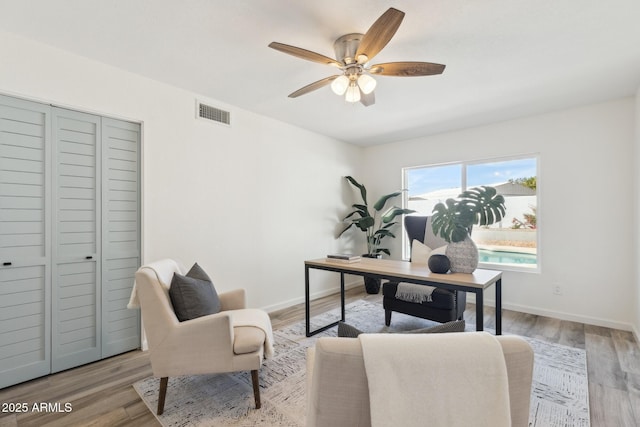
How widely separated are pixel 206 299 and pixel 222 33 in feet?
5.82

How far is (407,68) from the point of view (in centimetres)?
195

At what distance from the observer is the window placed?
3631 millimetres

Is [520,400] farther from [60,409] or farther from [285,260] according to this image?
[285,260]

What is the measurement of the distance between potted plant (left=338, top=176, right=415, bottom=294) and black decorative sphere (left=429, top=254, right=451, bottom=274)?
2104mm

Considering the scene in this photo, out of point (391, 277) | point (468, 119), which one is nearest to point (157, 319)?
point (391, 277)

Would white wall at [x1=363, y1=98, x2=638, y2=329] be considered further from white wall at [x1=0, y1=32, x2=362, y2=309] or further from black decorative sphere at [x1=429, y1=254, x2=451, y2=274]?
white wall at [x1=0, y1=32, x2=362, y2=309]

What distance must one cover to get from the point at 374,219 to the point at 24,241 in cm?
415

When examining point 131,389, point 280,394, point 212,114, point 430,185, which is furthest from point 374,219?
point 131,389

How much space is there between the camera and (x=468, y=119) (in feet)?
12.1

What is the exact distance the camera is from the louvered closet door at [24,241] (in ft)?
6.59

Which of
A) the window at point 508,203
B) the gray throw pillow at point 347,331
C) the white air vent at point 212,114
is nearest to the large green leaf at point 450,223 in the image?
the gray throw pillow at point 347,331

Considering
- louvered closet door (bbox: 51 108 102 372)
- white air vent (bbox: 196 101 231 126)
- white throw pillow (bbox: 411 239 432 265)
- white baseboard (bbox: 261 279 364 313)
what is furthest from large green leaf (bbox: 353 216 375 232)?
louvered closet door (bbox: 51 108 102 372)

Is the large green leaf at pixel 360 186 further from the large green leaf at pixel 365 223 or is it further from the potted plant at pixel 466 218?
the potted plant at pixel 466 218

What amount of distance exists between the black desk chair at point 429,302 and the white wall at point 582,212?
1.35 m
